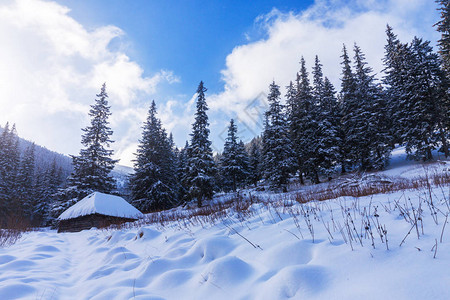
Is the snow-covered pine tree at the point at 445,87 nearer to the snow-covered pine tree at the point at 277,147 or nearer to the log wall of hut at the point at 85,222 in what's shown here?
the snow-covered pine tree at the point at 277,147

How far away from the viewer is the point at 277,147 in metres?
23.9

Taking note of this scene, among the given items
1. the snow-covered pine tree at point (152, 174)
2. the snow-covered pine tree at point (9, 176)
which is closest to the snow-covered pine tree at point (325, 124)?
the snow-covered pine tree at point (152, 174)

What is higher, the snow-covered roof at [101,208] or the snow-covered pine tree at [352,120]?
the snow-covered pine tree at [352,120]

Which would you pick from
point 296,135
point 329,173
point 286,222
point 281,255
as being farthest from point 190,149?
point 281,255

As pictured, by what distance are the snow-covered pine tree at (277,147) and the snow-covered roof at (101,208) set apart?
14.5 meters

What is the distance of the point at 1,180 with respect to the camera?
32.4 m

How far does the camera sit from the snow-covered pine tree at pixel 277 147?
23.3 meters

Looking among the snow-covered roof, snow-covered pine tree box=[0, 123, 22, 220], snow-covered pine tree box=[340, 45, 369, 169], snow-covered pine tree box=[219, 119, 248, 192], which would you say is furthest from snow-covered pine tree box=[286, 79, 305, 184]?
snow-covered pine tree box=[0, 123, 22, 220]

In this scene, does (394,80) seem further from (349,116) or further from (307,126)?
(307,126)

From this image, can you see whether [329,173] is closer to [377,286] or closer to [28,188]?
[377,286]

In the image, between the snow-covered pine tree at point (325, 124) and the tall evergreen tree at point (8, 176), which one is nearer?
the snow-covered pine tree at point (325, 124)

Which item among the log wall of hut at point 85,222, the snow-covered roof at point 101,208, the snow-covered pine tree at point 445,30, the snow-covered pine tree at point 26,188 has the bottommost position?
the log wall of hut at point 85,222

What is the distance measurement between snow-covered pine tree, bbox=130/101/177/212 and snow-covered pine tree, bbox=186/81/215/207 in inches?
189

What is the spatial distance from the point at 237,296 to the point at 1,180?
151ft
